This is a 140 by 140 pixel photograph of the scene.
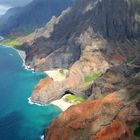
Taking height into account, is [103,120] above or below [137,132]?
above

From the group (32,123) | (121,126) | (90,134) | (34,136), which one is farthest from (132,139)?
(32,123)

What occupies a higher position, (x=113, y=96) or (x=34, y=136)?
(x=113, y=96)

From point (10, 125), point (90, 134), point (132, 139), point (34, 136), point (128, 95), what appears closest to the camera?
point (132, 139)

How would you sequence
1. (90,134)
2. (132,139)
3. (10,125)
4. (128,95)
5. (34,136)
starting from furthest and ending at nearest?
1. (10,125)
2. (34,136)
3. (128,95)
4. (90,134)
5. (132,139)

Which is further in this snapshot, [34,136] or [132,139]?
[34,136]

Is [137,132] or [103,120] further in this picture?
[103,120]

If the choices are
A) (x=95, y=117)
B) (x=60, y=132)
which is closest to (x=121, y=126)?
(x=95, y=117)

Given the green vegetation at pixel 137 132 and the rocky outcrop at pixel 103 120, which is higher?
the rocky outcrop at pixel 103 120

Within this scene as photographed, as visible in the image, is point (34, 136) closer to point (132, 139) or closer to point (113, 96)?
point (113, 96)

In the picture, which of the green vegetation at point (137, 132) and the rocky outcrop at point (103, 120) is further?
the rocky outcrop at point (103, 120)

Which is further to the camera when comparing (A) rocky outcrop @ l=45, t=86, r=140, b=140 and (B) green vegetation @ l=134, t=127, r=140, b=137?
(A) rocky outcrop @ l=45, t=86, r=140, b=140

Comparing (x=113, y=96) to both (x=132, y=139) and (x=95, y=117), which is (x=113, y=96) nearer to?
(x=95, y=117)
